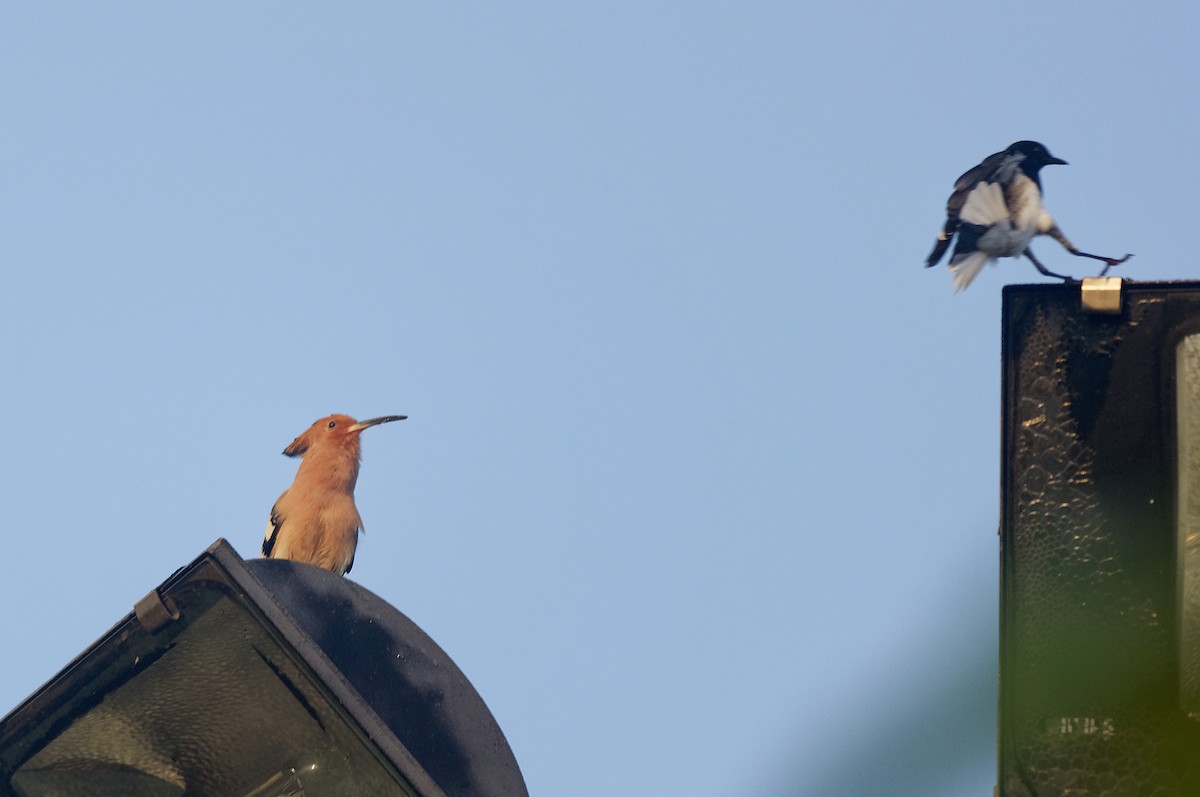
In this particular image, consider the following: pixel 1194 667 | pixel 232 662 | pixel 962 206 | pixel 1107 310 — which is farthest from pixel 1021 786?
pixel 962 206

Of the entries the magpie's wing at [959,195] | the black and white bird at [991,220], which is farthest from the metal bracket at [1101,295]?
the magpie's wing at [959,195]

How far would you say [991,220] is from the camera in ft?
30.2

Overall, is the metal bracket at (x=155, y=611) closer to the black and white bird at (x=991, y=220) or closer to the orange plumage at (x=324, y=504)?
the black and white bird at (x=991, y=220)

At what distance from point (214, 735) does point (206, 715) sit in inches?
2.4

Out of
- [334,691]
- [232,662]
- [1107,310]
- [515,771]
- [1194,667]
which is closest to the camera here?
[1194,667]

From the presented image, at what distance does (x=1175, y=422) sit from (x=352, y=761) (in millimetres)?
1742

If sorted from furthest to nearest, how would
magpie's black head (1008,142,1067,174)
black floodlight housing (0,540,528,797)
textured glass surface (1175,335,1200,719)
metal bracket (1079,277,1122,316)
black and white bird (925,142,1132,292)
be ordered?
1. magpie's black head (1008,142,1067,174)
2. black and white bird (925,142,1132,292)
3. black floodlight housing (0,540,528,797)
4. metal bracket (1079,277,1122,316)
5. textured glass surface (1175,335,1200,719)

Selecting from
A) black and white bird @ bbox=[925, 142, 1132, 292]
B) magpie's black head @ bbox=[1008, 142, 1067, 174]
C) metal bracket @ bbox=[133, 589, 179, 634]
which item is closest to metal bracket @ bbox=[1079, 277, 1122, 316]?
metal bracket @ bbox=[133, 589, 179, 634]

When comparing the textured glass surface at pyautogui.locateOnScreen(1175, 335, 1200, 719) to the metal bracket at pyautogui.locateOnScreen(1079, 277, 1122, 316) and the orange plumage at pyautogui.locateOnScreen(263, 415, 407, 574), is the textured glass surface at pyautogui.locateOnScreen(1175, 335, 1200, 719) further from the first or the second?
the orange plumage at pyautogui.locateOnScreen(263, 415, 407, 574)

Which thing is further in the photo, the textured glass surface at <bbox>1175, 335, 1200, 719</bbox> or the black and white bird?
the black and white bird

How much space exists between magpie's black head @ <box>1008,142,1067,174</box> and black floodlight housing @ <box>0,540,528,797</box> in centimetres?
829

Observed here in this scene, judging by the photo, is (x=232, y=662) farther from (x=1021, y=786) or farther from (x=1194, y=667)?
(x=1194, y=667)

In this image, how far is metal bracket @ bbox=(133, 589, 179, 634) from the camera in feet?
9.54

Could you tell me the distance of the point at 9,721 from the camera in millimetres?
2951
